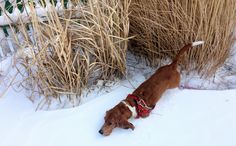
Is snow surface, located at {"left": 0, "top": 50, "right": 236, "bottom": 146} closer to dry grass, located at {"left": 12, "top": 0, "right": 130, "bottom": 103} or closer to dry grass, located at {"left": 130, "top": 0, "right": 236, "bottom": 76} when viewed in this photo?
dry grass, located at {"left": 12, "top": 0, "right": 130, "bottom": 103}

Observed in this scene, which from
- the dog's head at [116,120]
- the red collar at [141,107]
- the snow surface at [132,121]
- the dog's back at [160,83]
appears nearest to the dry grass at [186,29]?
the dog's back at [160,83]

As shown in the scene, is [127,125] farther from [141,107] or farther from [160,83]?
[160,83]

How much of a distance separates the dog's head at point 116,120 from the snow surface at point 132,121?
52 mm

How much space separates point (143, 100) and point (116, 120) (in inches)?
8.1

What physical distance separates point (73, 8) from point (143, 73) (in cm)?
65

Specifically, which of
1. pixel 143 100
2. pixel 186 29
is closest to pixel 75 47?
pixel 143 100

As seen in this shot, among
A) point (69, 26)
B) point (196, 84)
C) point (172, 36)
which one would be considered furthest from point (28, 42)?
point (196, 84)

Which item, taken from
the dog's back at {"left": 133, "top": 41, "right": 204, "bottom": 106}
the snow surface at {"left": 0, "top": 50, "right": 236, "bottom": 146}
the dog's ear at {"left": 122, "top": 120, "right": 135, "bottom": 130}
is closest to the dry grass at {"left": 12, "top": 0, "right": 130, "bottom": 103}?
the snow surface at {"left": 0, "top": 50, "right": 236, "bottom": 146}

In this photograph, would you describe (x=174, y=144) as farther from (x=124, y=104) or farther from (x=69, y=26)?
(x=69, y=26)

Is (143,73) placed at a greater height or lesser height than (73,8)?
lesser

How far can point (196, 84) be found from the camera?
2.28m

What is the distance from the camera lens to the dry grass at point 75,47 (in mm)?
1980

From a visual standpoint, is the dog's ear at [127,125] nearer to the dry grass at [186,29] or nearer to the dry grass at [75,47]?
the dry grass at [75,47]

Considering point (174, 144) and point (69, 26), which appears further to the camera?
point (69, 26)
